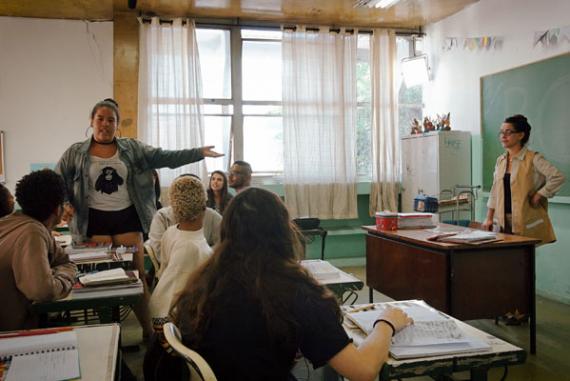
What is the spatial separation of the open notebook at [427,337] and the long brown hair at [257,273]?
0.88 feet

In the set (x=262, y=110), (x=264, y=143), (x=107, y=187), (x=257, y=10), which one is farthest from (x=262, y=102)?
(x=107, y=187)

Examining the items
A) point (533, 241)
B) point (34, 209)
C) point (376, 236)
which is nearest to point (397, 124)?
point (376, 236)

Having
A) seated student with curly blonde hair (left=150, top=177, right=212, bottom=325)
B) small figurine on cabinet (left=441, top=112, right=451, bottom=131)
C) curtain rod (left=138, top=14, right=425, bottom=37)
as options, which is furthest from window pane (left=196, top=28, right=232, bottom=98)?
seated student with curly blonde hair (left=150, top=177, right=212, bottom=325)

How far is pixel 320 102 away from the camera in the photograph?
588cm

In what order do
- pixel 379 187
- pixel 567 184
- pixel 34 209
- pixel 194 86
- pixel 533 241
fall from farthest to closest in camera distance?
1. pixel 379 187
2. pixel 194 86
3. pixel 567 184
4. pixel 533 241
5. pixel 34 209

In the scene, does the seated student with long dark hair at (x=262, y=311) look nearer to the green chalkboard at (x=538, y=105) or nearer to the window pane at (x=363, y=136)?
the green chalkboard at (x=538, y=105)

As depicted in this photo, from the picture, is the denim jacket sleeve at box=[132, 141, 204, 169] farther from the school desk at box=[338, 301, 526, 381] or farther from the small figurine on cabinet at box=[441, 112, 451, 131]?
the small figurine on cabinet at box=[441, 112, 451, 131]

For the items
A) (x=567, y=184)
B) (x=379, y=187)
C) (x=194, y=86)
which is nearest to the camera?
(x=567, y=184)

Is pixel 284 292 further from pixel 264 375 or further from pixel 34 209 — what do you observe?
pixel 34 209

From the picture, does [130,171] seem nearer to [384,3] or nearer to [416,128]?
[384,3]

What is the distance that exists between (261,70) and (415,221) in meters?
3.18

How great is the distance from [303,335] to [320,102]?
4942 millimetres

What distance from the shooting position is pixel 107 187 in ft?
9.88

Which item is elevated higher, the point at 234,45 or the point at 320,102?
the point at 234,45
